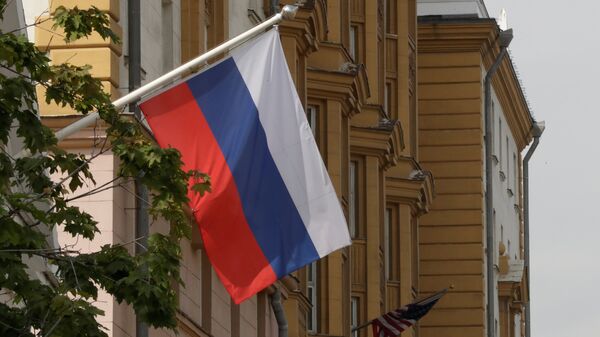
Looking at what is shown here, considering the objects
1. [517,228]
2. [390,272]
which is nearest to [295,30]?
[390,272]

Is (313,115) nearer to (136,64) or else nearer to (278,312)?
(278,312)

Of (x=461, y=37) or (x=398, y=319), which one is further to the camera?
(x=461, y=37)

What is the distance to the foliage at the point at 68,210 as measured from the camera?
1823 cm

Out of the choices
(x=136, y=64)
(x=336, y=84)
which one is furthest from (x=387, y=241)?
(x=136, y=64)

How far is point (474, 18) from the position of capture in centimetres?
6600

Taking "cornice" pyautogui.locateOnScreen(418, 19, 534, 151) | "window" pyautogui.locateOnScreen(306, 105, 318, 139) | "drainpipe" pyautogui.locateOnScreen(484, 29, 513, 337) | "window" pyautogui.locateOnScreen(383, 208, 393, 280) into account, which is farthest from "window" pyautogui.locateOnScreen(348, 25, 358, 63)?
"drainpipe" pyautogui.locateOnScreen(484, 29, 513, 337)

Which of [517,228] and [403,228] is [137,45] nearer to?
[403,228]

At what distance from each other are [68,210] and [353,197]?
104ft

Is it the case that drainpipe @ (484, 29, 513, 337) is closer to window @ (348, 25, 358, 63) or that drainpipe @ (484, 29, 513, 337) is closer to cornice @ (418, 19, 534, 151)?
cornice @ (418, 19, 534, 151)

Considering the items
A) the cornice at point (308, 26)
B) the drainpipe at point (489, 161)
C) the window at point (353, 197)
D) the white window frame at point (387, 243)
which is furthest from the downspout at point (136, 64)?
the drainpipe at point (489, 161)

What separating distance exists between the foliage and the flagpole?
152 cm

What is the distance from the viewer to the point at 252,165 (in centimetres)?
2578

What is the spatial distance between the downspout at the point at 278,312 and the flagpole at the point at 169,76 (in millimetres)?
14270

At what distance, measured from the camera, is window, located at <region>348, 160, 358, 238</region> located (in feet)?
165
